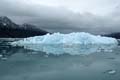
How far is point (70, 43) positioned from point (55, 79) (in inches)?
755

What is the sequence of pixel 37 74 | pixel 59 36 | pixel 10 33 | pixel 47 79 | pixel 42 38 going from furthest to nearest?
pixel 10 33
pixel 42 38
pixel 59 36
pixel 37 74
pixel 47 79

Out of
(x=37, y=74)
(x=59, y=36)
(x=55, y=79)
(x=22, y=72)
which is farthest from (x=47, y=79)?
(x=59, y=36)

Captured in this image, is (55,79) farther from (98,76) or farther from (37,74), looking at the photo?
(98,76)

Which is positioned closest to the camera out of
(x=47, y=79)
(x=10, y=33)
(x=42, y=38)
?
(x=47, y=79)

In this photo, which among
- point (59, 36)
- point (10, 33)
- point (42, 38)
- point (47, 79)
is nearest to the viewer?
point (47, 79)

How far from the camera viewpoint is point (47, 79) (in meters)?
7.25

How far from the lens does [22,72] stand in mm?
8523

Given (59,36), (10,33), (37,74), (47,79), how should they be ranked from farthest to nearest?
1. (10,33)
2. (59,36)
3. (37,74)
4. (47,79)

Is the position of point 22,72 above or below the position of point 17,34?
below

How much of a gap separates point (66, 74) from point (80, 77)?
0.77 meters

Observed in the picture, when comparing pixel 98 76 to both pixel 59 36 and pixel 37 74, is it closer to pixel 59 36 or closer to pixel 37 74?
pixel 37 74

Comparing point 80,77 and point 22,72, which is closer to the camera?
point 80,77

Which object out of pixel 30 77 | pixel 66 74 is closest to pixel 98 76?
pixel 66 74

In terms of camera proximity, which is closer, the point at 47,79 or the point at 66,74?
the point at 47,79
